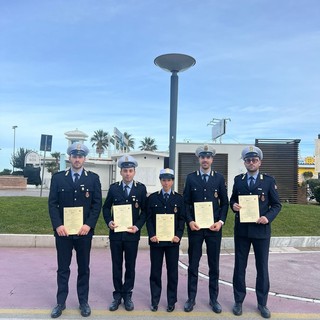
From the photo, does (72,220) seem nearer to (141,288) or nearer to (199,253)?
(199,253)

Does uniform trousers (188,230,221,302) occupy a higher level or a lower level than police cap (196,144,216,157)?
lower

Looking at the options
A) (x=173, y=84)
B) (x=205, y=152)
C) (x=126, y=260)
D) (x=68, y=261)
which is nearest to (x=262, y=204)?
(x=205, y=152)

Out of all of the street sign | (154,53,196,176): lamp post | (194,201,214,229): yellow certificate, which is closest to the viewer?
(194,201,214,229): yellow certificate

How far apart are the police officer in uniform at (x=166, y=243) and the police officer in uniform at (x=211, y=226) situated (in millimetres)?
159

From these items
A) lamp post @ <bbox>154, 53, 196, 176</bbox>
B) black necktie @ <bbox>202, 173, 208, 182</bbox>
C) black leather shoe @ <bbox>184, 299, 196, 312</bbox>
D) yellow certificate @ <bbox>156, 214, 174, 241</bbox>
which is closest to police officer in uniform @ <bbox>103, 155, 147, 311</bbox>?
yellow certificate @ <bbox>156, 214, 174, 241</bbox>

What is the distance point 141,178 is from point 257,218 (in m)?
22.7

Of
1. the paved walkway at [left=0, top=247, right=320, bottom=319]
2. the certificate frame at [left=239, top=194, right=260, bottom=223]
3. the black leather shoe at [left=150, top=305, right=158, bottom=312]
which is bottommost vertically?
the paved walkway at [left=0, top=247, right=320, bottom=319]

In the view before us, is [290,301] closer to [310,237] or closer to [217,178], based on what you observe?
[217,178]

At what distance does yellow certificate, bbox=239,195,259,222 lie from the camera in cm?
477

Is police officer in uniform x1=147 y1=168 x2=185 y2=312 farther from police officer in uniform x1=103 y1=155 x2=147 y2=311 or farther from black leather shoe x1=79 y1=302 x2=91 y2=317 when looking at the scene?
black leather shoe x1=79 y1=302 x2=91 y2=317

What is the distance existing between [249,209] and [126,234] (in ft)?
5.33

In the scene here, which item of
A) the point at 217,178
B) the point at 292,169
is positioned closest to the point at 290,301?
Result: the point at 217,178

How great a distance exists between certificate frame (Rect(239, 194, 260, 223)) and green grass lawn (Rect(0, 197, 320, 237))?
16.5 feet

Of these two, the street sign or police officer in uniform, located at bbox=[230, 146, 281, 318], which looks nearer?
police officer in uniform, located at bbox=[230, 146, 281, 318]
